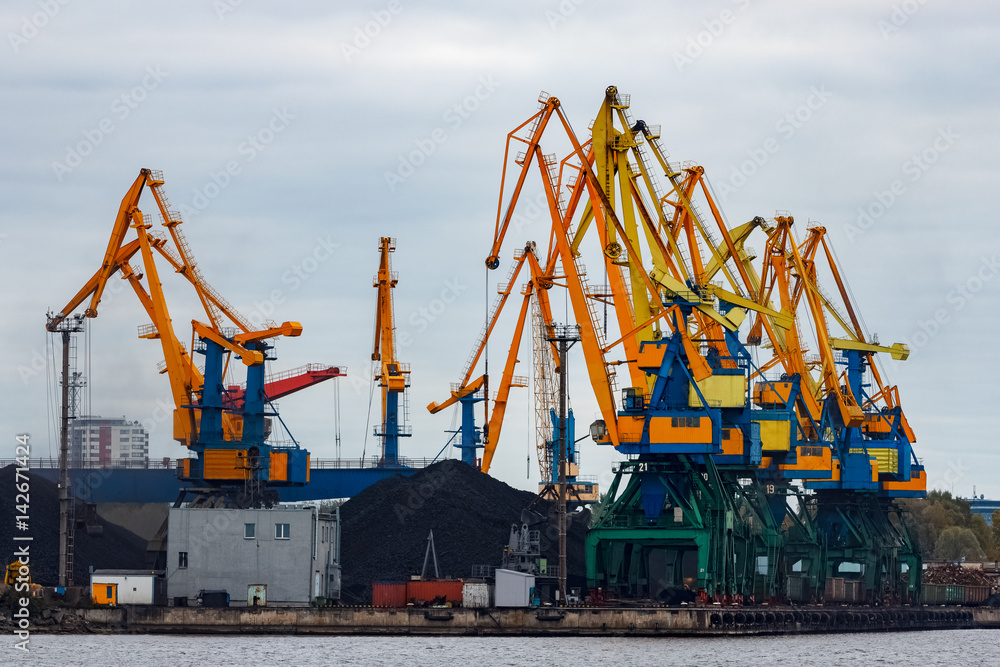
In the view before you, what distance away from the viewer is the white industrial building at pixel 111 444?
10962 cm

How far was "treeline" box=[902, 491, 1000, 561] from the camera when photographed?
483 ft

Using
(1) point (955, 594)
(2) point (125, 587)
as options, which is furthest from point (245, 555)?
(1) point (955, 594)

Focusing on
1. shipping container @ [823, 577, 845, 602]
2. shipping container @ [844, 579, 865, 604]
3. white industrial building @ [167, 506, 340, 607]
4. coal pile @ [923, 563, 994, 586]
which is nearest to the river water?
white industrial building @ [167, 506, 340, 607]

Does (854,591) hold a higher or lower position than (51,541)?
lower

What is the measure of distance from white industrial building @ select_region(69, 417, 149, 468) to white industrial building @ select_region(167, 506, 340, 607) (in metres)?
20.2

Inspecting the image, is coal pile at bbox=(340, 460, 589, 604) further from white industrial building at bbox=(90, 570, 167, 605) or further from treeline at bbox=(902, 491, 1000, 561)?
treeline at bbox=(902, 491, 1000, 561)

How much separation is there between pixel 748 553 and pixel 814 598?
34.9 ft

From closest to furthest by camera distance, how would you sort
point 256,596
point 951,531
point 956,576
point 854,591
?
point 256,596, point 854,591, point 956,576, point 951,531

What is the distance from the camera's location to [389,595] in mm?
83000

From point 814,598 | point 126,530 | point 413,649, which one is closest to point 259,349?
point 126,530

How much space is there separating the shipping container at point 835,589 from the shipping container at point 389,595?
31022mm

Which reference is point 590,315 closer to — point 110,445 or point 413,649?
point 413,649

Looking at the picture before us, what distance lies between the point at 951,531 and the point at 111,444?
7180cm

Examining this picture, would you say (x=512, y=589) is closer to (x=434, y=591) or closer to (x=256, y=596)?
(x=434, y=591)
